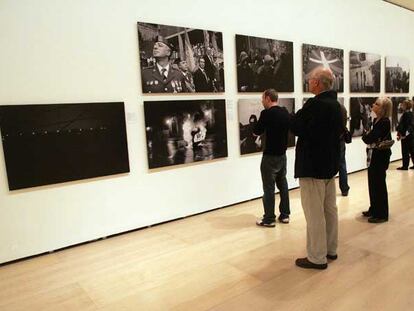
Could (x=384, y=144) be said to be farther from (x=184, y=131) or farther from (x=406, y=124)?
(x=406, y=124)

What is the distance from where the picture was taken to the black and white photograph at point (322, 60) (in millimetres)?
6512

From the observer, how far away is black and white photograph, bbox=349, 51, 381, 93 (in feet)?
25.0

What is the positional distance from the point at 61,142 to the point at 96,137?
421 mm

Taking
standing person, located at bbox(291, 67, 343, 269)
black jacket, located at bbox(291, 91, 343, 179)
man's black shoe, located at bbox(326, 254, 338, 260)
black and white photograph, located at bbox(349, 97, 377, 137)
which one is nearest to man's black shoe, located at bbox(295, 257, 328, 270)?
standing person, located at bbox(291, 67, 343, 269)

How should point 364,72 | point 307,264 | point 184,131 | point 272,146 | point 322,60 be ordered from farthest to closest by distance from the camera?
point 364,72, point 322,60, point 184,131, point 272,146, point 307,264

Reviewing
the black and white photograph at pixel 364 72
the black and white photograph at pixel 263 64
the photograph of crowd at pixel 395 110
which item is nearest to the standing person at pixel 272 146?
the black and white photograph at pixel 263 64

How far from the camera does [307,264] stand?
327 centimetres

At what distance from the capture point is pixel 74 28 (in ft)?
13.0

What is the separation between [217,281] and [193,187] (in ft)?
7.12

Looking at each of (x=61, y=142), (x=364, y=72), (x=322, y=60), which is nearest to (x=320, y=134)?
(x=61, y=142)

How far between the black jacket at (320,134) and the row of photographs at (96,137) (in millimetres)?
2185

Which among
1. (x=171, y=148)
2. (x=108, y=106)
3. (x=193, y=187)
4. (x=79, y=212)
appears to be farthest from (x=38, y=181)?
(x=193, y=187)

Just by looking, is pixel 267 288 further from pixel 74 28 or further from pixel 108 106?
pixel 74 28

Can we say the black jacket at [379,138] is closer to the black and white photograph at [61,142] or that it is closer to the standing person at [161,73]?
the standing person at [161,73]
